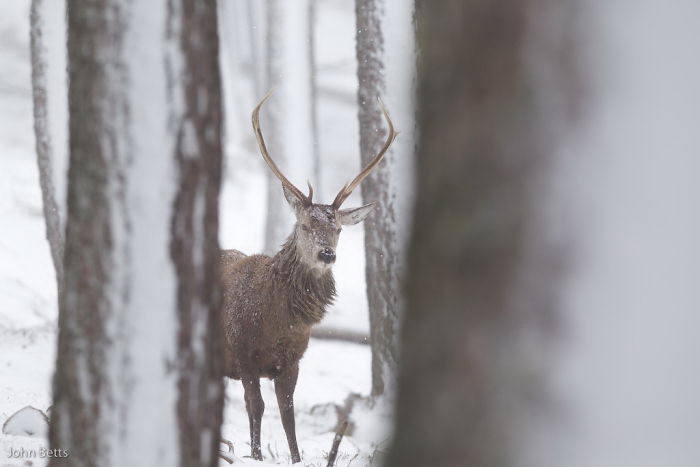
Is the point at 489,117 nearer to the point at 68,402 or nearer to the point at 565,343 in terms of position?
the point at 565,343

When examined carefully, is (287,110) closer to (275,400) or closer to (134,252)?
(275,400)

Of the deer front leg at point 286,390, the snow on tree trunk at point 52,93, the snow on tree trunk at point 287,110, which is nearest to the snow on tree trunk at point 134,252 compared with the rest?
the deer front leg at point 286,390

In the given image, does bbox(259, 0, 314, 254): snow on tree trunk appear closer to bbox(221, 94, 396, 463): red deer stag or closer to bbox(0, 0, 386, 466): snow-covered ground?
bbox(0, 0, 386, 466): snow-covered ground

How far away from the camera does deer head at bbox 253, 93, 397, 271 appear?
6.77 metres

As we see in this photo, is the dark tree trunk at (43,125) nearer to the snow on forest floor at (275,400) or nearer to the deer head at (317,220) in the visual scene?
the snow on forest floor at (275,400)

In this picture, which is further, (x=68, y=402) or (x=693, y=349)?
(x=68, y=402)

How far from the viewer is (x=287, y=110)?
14586 mm

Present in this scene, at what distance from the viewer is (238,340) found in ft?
22.6

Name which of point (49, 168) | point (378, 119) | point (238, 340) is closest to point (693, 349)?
point (238, 340)

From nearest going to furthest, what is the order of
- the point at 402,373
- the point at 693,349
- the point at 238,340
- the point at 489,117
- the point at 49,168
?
the point at 693,349, the point at 489,117, the point at 402,373, the point at 238,340, the point at 49,168

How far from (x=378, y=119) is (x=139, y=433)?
499 cm

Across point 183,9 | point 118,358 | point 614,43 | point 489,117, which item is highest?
point 183,9

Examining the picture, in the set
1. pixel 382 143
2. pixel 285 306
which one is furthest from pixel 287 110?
pixel 285 306

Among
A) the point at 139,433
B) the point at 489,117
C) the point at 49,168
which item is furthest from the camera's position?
the point at 49,168
